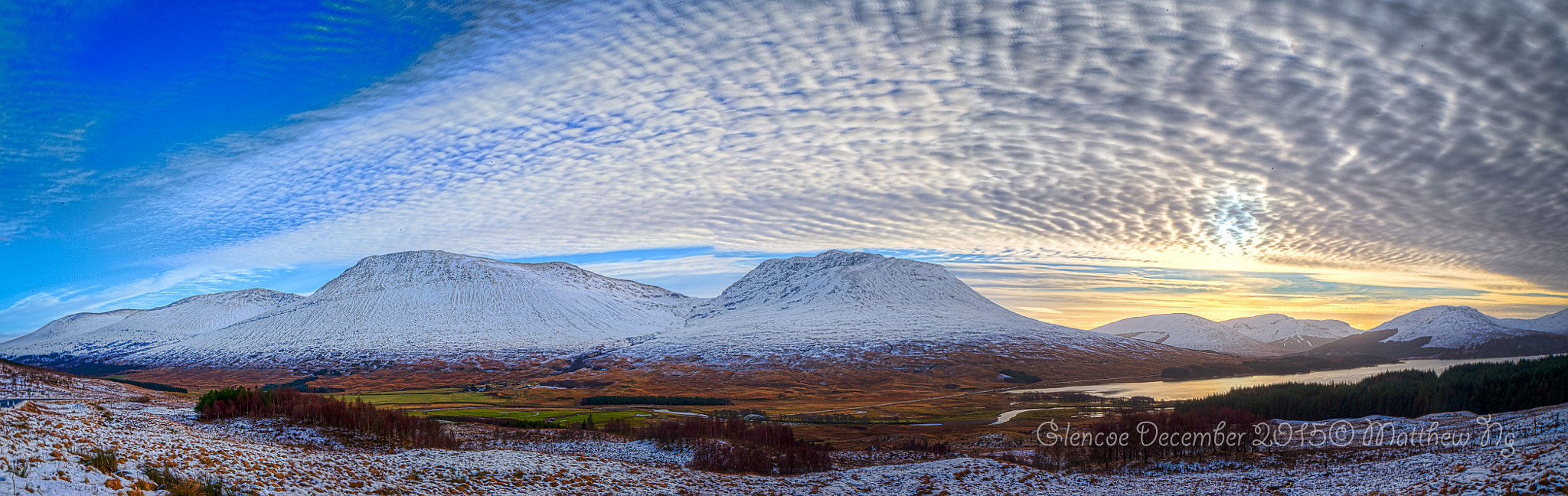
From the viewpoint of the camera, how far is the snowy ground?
15523 millimetres

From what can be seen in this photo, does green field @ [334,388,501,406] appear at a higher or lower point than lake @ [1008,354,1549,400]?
higher

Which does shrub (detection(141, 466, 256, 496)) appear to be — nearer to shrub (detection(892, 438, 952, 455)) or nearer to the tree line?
the tree line

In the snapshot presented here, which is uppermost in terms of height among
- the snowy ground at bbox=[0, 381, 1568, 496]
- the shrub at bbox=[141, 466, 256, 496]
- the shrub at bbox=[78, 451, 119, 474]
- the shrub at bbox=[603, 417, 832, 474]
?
the shrub at bbox=[78, 451, 119, 474]

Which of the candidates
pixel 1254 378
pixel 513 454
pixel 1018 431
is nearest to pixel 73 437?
pixel 513 454

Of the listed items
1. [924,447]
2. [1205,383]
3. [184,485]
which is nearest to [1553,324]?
[1205,383]

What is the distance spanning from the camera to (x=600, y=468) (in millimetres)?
27594

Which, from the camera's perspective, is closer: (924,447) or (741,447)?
(741,447)

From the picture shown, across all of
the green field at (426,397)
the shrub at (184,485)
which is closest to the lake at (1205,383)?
the green field at (426,397)

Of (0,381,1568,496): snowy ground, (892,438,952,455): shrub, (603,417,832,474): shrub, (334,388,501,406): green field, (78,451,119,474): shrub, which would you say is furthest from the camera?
(334,388,501,406): green field

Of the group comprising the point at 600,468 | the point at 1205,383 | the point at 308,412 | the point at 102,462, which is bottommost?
the point at 1205,383

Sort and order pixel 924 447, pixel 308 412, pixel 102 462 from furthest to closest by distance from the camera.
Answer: pixel 924 447, pixel 308 412, pixel 102 462

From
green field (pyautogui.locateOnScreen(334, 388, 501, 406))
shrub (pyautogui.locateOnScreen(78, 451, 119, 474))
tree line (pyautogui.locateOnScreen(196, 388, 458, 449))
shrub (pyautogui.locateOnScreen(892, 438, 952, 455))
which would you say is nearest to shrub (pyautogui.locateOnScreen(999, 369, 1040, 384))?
shrub (pyautogui.locateOnScreen(892, 438, 952, 455))

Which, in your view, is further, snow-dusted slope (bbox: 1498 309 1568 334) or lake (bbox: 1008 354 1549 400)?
snow-dusted slope (bbox: 1498 309 1568 334)

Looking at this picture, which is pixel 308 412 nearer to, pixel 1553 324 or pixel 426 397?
pixel 426 397
